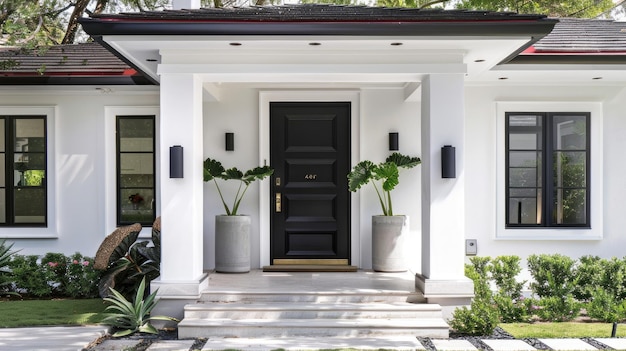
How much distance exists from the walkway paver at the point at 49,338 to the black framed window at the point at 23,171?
3094 mm

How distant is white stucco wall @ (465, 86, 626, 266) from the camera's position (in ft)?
29.5

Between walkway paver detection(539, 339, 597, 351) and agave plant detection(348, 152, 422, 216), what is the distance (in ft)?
9.28

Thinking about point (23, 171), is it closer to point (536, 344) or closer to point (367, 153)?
point (367, 153)

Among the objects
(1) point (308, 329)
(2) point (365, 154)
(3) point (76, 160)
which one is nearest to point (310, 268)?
(2) point (365, 154)

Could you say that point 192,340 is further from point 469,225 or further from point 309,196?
point 469,225

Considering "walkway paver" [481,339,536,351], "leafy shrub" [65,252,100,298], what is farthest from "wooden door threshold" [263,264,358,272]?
"walkway paver" [481,339,536,351]

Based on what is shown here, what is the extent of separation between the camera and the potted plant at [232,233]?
8.46 metres

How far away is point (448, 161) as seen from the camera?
683cm

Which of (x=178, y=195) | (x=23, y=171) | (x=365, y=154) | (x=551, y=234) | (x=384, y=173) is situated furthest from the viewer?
(x=23, y=171)

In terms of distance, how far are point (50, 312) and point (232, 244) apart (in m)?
2.44

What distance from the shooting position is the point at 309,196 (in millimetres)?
9125

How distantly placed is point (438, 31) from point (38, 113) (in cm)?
631

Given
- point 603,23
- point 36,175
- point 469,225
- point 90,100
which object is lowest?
point 469,225

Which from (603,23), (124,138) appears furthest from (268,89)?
(603,23)
